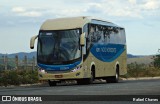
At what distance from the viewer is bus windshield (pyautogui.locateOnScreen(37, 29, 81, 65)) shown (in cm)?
3422

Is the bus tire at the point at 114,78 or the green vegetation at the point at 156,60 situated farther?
the green vegetation at the point at 156,60

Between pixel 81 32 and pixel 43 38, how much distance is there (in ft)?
7.49

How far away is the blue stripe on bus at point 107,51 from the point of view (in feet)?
121

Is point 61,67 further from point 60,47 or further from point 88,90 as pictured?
point 88,90

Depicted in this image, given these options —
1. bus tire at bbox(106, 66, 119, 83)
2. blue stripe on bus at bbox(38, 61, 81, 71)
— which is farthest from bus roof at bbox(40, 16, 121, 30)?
bus tire at bbox(106, 66, 119, 83)

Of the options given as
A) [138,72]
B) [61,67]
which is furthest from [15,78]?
[138,72]

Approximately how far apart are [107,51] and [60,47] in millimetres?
5564

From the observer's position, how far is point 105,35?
38344 millimetres

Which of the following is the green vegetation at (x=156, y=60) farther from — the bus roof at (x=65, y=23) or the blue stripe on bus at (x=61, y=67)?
the blue stripe on bus at (x=61, y=67)

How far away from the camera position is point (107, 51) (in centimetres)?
3891

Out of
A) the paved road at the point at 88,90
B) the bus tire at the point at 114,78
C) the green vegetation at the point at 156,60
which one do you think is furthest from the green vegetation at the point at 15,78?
the green vegetation at the point at 156,60

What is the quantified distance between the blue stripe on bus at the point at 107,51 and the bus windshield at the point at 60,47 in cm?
218

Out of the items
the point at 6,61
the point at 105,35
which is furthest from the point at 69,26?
the point at 6,61

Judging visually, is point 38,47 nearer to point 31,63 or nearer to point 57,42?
point 57,42
